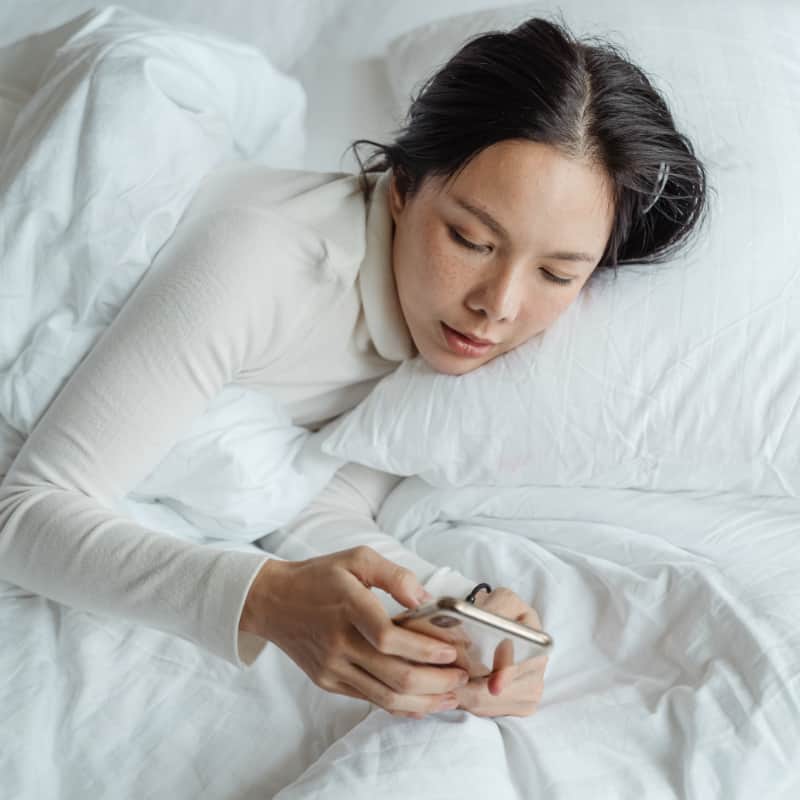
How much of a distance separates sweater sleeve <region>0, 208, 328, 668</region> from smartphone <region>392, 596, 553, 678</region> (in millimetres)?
163

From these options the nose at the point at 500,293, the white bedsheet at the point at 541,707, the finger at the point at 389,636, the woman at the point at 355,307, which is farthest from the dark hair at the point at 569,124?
the finger at the point at 389,636

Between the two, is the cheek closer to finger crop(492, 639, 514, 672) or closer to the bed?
the bed

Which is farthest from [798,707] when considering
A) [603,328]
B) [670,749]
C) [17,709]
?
[17,709]

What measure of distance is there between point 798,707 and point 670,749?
0.11m

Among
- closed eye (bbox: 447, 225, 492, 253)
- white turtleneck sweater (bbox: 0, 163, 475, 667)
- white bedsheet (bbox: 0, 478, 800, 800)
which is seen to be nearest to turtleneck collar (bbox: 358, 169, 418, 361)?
white turtleneck sweater (bbox: 0, 163, 475, 667)

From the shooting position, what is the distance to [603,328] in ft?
3.68

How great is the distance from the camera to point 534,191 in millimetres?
986

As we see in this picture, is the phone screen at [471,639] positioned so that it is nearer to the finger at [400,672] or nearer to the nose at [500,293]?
the finger at [400,672]

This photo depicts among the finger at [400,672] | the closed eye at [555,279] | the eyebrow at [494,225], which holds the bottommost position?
the finger at [400,672]

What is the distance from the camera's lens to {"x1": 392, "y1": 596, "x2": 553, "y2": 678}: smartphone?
73 cm

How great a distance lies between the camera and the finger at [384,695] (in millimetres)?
854

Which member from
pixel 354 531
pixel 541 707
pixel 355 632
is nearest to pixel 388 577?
pixel 355 632

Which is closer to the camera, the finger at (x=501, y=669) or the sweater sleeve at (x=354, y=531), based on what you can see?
the finger at (x=501, y=669)

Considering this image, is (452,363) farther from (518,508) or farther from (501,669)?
(501,669)
